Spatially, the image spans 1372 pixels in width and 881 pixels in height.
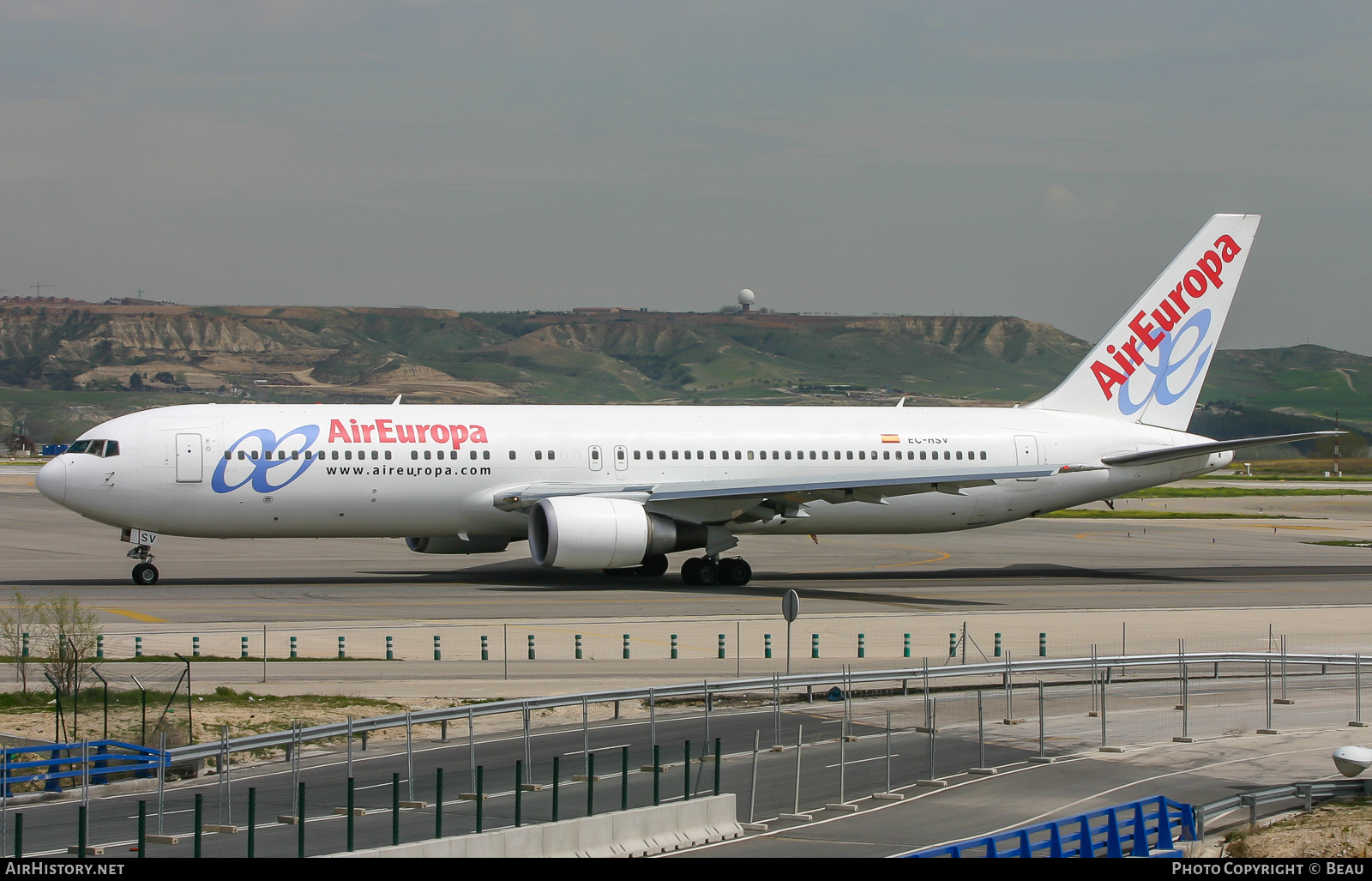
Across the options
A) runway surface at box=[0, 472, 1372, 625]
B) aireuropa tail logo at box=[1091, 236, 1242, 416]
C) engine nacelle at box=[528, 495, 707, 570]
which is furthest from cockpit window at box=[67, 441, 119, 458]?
aireuropa tail logo at box=[1091, 236, 1242, 416]

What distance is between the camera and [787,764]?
67.1 feet

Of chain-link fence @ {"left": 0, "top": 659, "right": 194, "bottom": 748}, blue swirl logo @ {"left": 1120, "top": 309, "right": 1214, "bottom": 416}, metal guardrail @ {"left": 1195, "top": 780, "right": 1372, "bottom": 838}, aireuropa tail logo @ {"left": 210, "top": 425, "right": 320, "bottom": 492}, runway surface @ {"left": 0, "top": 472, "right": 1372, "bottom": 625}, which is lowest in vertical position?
metal guardrail @ {"left": 1195, "top": 780, "right": 1372, "bottom": 838}

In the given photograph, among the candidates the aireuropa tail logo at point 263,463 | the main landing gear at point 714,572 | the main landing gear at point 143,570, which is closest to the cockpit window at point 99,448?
the aireuropa tail logo at point 263,463

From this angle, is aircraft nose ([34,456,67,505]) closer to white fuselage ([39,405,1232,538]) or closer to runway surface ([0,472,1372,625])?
white fuselage ([39,405,1232,538])

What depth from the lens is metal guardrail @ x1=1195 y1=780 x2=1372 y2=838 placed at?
16.8 m

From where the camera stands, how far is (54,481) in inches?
1510

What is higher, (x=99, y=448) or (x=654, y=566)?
(x=99, y=448)

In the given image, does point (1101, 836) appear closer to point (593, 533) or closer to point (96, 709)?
point (96, 709)

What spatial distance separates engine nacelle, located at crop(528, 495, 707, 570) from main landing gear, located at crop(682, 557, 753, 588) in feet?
6.23

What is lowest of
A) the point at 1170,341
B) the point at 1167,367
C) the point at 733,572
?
the point at 733,572

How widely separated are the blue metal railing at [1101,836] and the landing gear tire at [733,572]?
25812mm

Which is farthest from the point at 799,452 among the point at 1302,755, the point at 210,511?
the point at 1302,755

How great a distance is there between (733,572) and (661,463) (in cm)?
403

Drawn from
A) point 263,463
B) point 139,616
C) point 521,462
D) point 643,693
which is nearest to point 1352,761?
point 643,693
